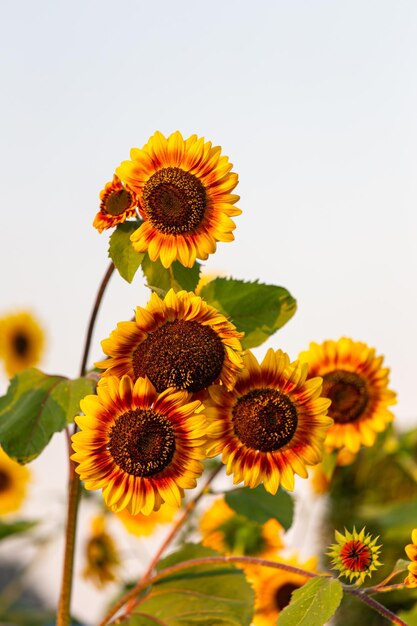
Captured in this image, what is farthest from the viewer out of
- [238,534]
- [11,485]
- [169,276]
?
[11,485]

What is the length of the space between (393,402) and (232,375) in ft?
0.90

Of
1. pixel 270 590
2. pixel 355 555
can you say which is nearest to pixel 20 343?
pixel 270 590

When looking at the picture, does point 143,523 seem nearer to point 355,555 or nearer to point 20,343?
point 20,343

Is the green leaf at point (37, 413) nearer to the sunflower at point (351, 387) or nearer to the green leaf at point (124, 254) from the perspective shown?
the green leaf at point (124, 254)

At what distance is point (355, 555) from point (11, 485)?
1.08m

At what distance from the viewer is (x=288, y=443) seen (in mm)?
586

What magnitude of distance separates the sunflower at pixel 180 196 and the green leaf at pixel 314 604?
0.69 feet

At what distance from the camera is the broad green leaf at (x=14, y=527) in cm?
114

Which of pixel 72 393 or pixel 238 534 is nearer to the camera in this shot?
pixel 72 393

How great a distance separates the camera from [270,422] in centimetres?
57

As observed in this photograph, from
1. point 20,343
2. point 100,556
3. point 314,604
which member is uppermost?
point 20,343

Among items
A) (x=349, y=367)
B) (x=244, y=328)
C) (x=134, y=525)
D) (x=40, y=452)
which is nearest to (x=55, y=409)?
(x=40, y=452)

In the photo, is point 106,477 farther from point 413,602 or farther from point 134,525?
point 413,602

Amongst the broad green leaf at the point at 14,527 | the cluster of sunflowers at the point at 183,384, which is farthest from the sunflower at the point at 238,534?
the cluster of sunflowers at the point at 183,384
